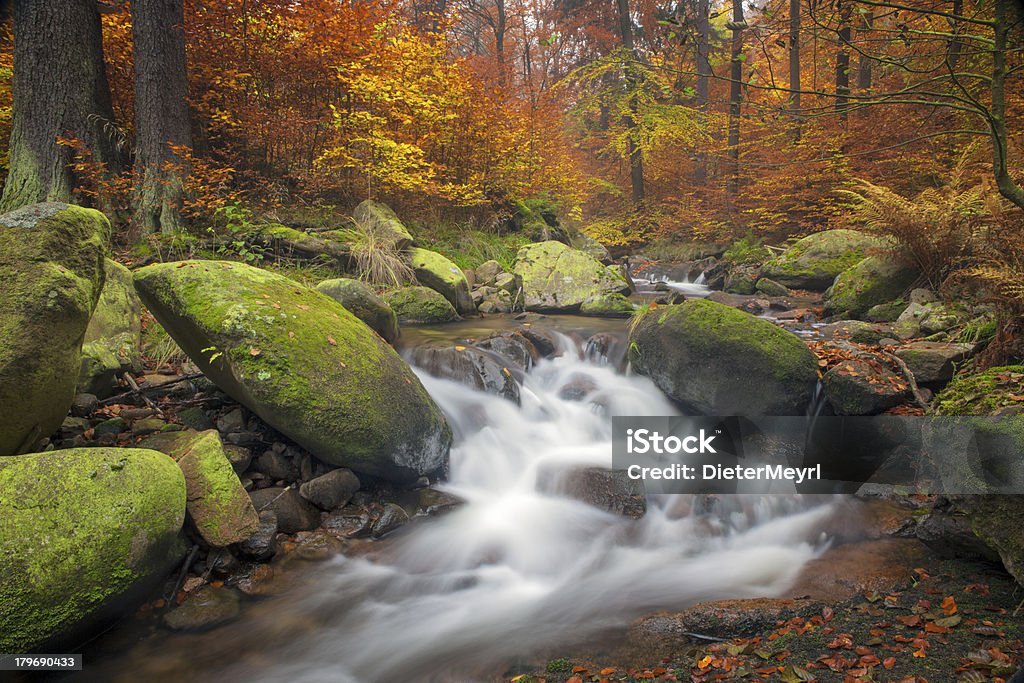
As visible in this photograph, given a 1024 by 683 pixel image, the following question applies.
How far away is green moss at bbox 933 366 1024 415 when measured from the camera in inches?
133

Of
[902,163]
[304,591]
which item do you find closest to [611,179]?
[902,163]

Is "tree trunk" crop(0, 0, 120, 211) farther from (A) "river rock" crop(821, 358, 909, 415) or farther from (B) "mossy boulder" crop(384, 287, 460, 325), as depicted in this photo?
(A) "river rock" crop(821, 358, 909, 415)

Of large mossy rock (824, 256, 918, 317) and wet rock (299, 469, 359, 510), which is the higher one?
large mossy rock (824, 256, 918, 317)

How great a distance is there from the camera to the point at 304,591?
3.92m

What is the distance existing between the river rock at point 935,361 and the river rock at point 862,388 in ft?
0.60

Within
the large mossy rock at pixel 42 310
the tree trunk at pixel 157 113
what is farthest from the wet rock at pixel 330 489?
the tree trunk at pixel 157 113

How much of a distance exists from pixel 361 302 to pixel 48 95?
16.5 ft

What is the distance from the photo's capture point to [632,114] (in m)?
17.2

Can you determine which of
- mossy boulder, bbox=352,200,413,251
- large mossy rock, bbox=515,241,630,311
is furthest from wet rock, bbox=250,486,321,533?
large mossy rock, bbox=515,241,630,311

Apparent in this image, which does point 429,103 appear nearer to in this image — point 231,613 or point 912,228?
point 912,228

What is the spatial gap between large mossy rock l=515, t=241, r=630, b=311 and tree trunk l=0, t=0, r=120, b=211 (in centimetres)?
676

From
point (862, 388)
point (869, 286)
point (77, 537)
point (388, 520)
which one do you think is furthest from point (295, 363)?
point (869, 286)

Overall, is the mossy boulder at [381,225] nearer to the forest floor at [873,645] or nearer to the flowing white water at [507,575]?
the flowing white water at [507,575]

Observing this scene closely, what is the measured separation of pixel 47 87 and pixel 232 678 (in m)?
7.98
